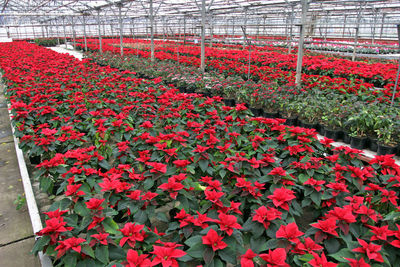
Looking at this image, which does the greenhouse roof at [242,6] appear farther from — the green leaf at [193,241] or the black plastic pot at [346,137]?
the green leaf at [193,241]

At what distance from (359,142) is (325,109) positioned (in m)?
0.95

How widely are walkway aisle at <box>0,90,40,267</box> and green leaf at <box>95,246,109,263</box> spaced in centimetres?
113

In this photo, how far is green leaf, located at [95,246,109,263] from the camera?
1.94m

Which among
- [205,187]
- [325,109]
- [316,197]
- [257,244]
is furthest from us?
[325,109]

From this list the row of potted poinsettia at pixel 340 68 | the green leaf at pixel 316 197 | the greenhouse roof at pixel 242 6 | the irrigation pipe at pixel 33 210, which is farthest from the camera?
the greenhouse roof at pixel 242 6

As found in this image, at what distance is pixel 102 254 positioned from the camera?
6.44 ft

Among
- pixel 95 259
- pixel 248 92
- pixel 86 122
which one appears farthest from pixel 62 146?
pixel 248 92

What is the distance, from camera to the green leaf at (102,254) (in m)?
1.94

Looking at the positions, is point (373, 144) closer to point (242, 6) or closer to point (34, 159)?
point (34, 159)

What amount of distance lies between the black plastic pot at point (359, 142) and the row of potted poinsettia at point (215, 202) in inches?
60.5

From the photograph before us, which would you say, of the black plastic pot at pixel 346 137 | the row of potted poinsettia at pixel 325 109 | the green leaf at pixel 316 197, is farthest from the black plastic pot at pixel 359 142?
the green leaf at pixel 316 197

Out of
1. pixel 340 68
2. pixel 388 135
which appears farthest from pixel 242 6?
pixel 388 135

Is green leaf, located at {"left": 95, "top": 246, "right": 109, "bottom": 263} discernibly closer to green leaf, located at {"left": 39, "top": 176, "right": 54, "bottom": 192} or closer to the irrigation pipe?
the irrigation pipe

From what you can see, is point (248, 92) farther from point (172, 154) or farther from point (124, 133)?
point (172, 154)
